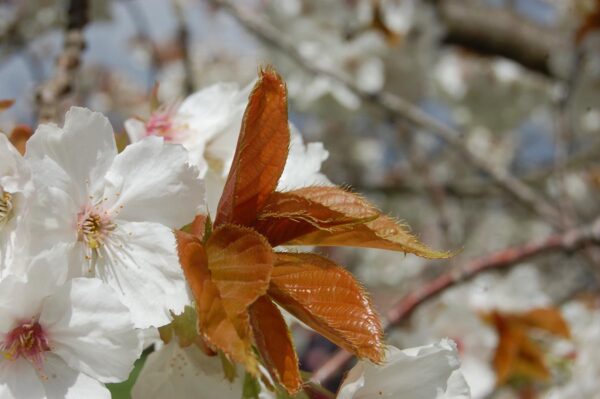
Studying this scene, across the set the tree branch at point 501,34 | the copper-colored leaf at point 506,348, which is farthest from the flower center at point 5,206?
Answer: the tree branch at point 501,34

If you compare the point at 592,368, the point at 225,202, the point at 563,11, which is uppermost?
the point at 563,11

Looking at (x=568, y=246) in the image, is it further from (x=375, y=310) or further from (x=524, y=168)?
(x=524, y=168)

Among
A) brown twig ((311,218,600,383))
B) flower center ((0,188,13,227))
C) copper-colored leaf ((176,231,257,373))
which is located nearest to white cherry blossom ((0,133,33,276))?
flower center ((0,188,13,227))

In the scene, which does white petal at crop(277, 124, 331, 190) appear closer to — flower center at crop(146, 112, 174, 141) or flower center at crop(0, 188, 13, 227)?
flower center at crop(146, 112, 174, 141)

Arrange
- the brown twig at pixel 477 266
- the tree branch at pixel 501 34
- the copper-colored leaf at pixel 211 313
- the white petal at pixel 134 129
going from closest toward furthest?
the copper-colored leaf at pixel 211 313 < the white petal at pixel 134 129 < the brown twig at pixel 477 266 < the tree branch at pixel 501 34

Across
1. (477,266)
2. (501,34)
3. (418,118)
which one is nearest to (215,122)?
(477,266)

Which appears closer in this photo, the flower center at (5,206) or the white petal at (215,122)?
the flower center at (5,206)

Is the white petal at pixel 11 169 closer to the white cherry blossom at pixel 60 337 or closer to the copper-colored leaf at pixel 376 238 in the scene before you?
the white cherry blossom at pixel 60 337

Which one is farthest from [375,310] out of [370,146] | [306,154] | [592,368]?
[370,146]
